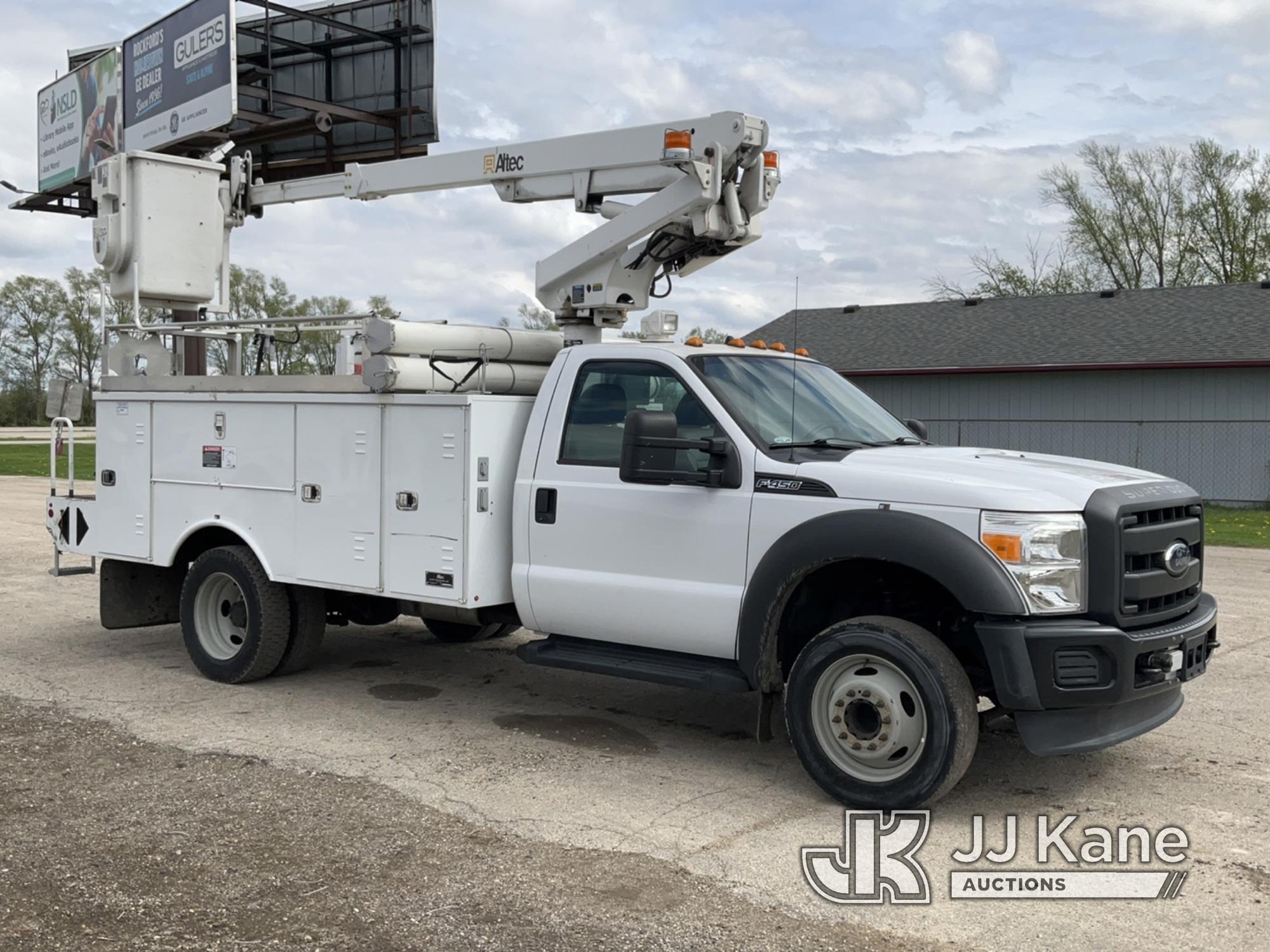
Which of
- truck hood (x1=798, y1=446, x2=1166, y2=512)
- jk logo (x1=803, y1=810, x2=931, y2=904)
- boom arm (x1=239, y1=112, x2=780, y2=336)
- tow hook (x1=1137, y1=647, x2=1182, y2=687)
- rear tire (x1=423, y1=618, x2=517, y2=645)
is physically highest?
boom arm (x1=239, y1=112, x2=780, y2=336)

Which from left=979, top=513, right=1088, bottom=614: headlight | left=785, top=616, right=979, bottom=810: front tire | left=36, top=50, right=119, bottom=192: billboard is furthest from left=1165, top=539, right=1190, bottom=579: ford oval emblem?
left=36, top=50, right=119, bottom=192: billboard

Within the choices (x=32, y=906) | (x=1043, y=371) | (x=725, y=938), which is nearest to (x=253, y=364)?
(x=32, y=906)

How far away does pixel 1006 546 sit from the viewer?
17.6 feet

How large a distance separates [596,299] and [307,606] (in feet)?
8.73

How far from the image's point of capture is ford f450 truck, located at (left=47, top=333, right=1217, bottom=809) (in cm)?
541

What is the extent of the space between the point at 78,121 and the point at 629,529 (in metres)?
32.8

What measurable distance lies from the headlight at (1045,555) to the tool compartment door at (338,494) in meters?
3.58

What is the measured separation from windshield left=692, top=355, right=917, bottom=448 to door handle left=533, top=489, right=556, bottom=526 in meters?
1.04

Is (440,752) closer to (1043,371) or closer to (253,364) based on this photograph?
(253,364)

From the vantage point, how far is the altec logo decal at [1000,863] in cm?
480

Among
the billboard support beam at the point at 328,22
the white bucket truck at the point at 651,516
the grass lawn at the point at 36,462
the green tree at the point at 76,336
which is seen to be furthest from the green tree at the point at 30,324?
the white bucket truck at the point at 651,516

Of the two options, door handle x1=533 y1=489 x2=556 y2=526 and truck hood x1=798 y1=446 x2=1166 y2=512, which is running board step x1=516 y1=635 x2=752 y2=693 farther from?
truck hood x1=798 y1=446 x2=1166 y2=512

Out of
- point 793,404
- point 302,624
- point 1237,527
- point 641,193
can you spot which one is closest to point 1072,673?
point 793,404

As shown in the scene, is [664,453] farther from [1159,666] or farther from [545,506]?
[1159,666]
